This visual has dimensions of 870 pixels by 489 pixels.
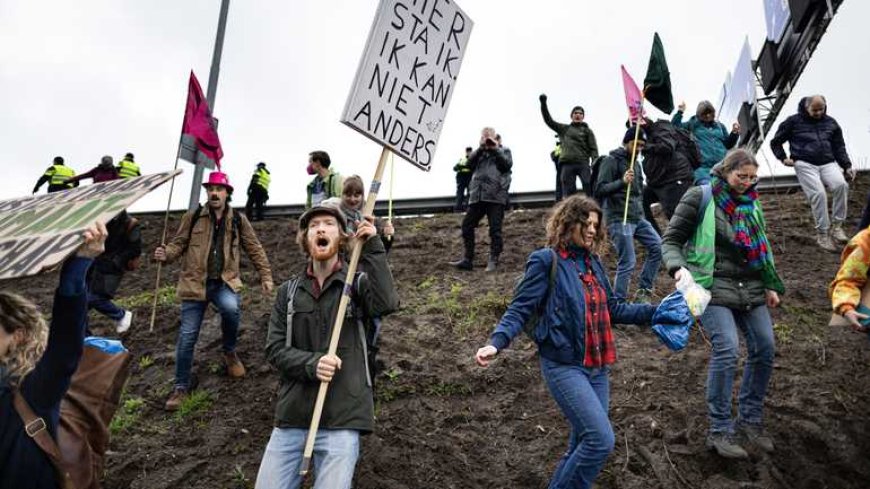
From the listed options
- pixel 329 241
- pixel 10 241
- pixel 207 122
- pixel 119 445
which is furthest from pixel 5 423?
pixel 207 122

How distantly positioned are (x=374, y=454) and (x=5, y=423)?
9.09 feet

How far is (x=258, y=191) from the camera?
14625 mm

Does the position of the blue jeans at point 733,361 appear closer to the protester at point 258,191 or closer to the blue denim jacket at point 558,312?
the blue denim jacket at point 558,312

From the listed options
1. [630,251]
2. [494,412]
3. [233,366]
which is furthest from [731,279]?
[233,366]

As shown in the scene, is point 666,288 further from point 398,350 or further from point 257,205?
point 257,205

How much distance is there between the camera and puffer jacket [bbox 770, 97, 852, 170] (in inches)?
340

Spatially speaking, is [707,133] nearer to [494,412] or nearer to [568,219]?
[494,412]

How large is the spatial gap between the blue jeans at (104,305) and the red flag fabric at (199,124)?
2247mm

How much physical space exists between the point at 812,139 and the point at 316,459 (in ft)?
25.1

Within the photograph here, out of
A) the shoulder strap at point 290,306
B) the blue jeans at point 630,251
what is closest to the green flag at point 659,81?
the blue jeans at point 630,251

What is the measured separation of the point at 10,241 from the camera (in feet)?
7.94

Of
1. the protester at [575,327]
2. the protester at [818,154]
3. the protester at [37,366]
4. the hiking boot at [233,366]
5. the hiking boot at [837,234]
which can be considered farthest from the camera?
the hiking boot at [837,234]

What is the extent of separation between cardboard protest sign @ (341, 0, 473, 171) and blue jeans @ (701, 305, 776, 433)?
6.84 feet

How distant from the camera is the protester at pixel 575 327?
3.59 m
